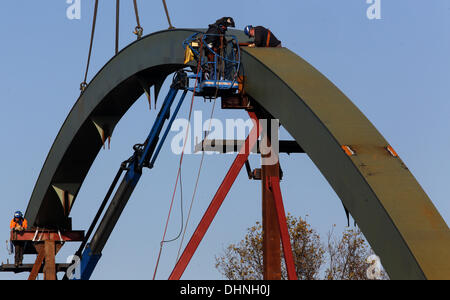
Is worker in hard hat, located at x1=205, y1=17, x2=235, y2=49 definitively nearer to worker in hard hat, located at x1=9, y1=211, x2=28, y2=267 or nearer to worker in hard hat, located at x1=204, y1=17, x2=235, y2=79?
worker in hard hat, located at x1=204, y1=17, x2=235, y2=79

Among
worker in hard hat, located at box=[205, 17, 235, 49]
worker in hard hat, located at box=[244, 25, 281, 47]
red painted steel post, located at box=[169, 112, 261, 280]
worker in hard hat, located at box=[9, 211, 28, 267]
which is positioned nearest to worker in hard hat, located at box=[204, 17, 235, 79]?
worker in hard hat, located at box=[205, 17, 235, 49]

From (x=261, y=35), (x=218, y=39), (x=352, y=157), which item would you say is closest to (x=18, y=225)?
(x=218, y=39)

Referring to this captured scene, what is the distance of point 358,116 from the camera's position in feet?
55.1

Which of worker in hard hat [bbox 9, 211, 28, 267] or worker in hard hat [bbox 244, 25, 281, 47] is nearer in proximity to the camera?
worker in hard hat [bbox 244, 25, 281, 47]

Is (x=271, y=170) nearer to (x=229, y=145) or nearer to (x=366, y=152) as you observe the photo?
(x=229, y=145)

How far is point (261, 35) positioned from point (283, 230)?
Result: 3604 millimetres

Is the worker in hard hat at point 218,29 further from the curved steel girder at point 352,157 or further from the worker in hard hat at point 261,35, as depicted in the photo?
the worker in hard hat at point 261,35

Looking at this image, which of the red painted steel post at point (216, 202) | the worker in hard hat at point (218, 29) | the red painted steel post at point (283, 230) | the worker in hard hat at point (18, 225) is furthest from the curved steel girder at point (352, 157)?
the worker in hard hat at point (18, 225)

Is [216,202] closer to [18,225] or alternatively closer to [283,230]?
[283,230]

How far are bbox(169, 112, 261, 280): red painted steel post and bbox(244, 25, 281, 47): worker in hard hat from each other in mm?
1528

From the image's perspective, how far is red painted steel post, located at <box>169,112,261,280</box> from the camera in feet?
68.3

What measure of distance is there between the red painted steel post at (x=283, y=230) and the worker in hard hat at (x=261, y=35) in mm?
2895
